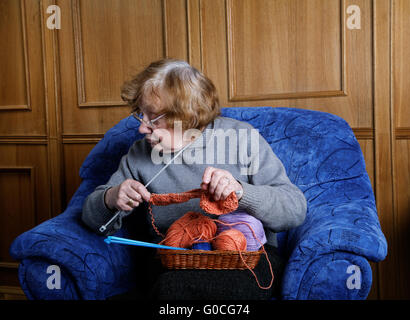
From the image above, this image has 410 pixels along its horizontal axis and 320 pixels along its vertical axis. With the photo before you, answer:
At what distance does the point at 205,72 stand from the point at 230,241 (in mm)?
1112

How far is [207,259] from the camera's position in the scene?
90cm

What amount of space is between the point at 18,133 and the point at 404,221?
78.7 inches

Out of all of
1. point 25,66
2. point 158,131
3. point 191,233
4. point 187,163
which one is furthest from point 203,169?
point 25,66

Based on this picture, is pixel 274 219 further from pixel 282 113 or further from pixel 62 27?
pixel 62 27

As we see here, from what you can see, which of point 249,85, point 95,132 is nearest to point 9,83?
point 95,132

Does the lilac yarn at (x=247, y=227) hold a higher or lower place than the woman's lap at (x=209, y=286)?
higher

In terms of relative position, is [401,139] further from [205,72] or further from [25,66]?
[25,66]

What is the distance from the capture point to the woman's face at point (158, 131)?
1.16 meters

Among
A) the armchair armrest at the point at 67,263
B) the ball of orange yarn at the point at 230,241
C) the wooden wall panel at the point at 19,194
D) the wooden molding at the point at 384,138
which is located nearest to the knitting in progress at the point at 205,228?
the ball of orange yarn at the point at 230,241

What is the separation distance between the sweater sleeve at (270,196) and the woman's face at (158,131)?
0.78 ft

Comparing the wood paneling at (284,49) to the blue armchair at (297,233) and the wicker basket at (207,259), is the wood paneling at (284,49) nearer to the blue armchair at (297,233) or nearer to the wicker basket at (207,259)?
the blue armchair at (297,233)

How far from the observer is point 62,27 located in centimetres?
209

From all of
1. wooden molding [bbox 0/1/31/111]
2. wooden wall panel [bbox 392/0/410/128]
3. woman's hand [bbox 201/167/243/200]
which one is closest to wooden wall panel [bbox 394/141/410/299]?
wooden wall panel [bbox 392/0/410/128]

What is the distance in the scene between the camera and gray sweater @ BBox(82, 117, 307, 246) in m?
1.15
